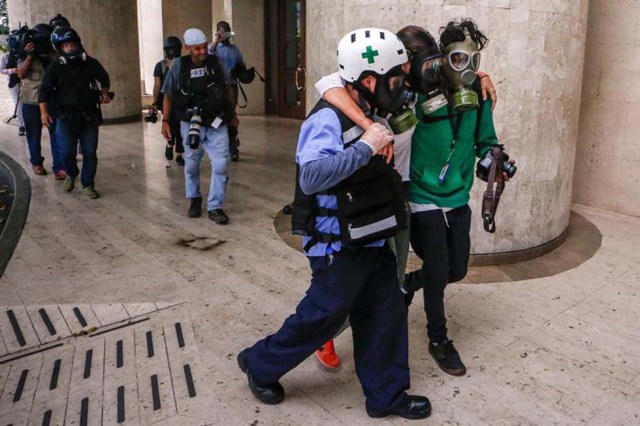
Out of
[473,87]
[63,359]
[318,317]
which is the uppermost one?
[473,87]

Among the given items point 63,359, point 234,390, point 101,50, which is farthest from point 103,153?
point 234,390

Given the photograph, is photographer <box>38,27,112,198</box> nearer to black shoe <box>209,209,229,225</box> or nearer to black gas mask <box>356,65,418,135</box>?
black shoe <box>209,209,229,225</box>

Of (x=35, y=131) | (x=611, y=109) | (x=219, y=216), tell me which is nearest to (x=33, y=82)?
(x=35, y=131)

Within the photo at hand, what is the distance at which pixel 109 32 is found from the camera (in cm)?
1186

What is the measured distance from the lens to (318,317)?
2627mm

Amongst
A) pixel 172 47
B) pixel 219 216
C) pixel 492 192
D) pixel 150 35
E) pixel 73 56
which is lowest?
pixel 219 216

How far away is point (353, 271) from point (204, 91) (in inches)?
130

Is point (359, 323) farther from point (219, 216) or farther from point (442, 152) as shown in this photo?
Result: point (219, 216)

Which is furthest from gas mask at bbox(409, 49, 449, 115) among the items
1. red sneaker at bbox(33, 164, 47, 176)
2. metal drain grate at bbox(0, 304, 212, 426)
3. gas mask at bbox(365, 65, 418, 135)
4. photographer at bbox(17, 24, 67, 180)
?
red sneaker at bbox(33, 164, 47, 176)

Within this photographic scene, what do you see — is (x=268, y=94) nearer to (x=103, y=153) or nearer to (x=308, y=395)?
(x=103, y=153)

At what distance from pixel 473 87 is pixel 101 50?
1024cm

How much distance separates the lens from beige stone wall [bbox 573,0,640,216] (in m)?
5.80

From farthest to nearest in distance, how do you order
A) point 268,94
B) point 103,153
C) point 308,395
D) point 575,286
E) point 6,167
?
point 268,94, point 103,153, point 6,167, point 575,286, point 308,395

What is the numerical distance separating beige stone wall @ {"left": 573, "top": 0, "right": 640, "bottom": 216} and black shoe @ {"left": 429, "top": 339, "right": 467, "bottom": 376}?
3663mm
